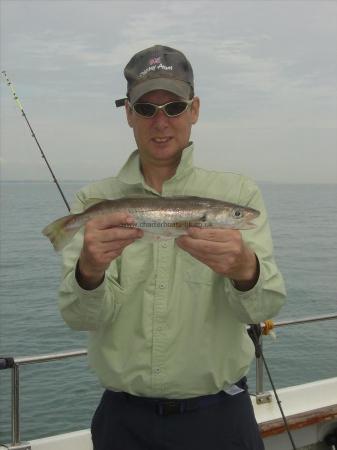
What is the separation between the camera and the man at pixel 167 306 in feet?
9.46

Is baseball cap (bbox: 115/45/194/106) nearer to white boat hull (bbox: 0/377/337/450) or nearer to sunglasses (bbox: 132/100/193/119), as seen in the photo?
sunglasses (bbox: 132/100/193/119)

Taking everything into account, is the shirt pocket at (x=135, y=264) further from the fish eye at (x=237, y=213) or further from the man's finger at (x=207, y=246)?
the fish eye at (x=237, y=213)

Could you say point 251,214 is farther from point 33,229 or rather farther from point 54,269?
point 33,229

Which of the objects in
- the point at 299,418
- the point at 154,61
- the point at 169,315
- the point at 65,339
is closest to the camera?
the point at 169,315

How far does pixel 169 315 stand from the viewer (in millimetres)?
3025

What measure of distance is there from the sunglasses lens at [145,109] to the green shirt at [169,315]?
1.01ft

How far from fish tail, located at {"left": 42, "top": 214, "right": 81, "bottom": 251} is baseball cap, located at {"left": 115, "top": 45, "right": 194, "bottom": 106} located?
825mm

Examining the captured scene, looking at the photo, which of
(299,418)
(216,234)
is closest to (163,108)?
(216,234)

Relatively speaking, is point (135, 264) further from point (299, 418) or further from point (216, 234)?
point (299, 418)

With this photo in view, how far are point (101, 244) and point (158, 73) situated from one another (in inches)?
44.2

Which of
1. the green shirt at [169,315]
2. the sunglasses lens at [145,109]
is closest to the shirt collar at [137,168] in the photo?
the green shirt at [169,315]

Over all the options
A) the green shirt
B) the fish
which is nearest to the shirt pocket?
the green shirt

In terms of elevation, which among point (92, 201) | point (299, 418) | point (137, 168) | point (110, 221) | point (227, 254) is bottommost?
point (299, 418)

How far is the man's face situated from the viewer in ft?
10.4
